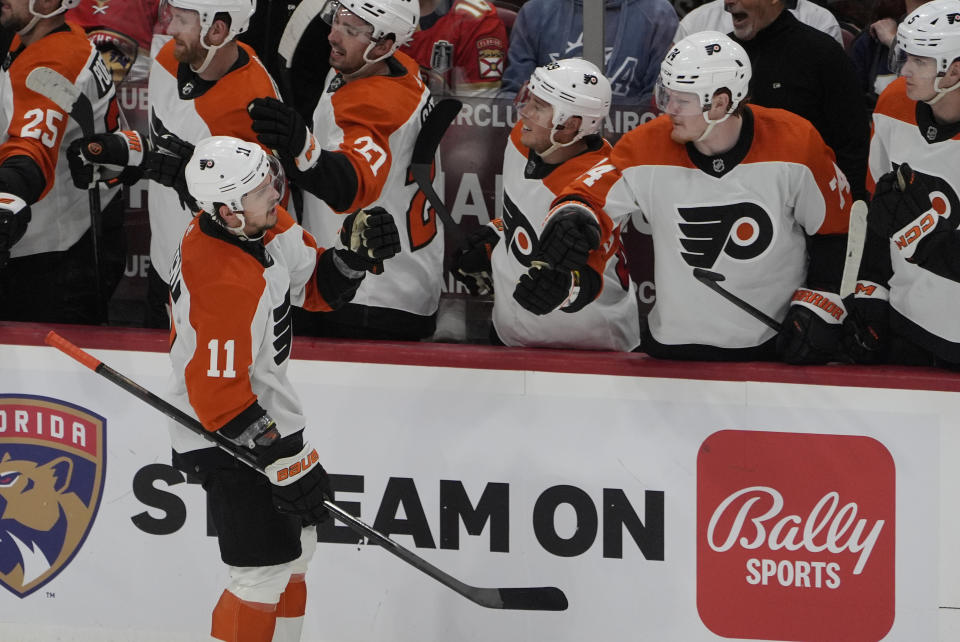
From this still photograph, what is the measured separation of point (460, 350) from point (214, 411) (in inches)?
33.7

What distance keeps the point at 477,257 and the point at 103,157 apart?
1.08 m

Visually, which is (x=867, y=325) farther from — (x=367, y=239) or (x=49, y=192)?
(x=49, y=192)

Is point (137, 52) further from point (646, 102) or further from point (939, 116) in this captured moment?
point (939, 116)

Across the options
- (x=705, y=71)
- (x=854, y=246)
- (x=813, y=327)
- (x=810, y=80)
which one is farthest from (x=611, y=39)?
(x=813, y=327)

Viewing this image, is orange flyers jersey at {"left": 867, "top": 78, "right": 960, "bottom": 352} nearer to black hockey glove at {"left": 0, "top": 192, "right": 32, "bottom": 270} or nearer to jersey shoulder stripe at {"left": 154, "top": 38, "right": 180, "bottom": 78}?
jersey shoulder stripe at {"left": 154, "top": 38, "right": 180, "bottom": 78}

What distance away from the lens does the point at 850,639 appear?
3.47m

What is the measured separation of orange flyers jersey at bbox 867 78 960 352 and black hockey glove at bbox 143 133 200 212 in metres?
1.76

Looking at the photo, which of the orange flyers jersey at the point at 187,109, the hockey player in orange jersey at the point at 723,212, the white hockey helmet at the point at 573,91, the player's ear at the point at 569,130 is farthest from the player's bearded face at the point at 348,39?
the hockey player in orange jersey at the point at 723,212

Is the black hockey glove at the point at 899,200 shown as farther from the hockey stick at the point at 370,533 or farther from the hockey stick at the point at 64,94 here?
the hockey stick at the point at 64,94

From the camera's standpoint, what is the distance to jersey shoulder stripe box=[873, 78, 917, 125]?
3.35 m

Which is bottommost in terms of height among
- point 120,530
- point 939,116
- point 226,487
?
point 120,530

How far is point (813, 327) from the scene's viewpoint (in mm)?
3434

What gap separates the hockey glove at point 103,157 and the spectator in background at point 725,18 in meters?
1.67

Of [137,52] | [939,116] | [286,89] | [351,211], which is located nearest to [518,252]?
[351,211]
